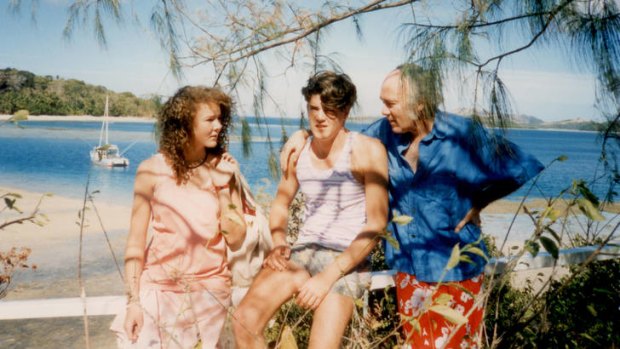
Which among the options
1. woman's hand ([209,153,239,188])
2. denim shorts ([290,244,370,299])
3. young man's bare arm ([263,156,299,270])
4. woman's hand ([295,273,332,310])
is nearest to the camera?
woman's hand ([295,273,332,310])

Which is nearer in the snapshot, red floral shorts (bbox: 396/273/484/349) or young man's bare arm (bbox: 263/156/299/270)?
red floral shorts (bbox: 396/273/484/349)

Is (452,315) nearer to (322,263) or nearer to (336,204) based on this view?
(322,263)

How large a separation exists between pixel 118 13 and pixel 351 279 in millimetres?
1546

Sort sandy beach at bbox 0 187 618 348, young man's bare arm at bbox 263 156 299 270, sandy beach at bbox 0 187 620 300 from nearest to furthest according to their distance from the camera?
young man's bare arm at bbox 263 156 299 270 → sandy beach at bbox 0 187 618 348 → sandy beach at bbox 0 187 620 300

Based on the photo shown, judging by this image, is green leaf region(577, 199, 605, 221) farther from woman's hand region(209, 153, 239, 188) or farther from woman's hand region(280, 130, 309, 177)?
woman's hand region(209, 153, 239, 188)

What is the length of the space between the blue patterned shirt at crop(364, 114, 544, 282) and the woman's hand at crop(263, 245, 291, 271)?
464 mm

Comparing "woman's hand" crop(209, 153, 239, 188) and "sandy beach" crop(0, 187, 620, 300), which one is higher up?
"woman's hand" crop(209, 153, 239, 188)

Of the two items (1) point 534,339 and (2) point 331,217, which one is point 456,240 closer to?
(2) point 331,217

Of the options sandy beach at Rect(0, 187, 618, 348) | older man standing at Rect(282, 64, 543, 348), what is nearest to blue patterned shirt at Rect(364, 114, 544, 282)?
older man standing at Rect(282, 64, 543, 348)

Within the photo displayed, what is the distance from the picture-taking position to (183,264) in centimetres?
192

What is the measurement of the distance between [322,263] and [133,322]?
0.75m

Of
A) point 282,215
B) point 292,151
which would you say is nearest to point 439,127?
point 292,151

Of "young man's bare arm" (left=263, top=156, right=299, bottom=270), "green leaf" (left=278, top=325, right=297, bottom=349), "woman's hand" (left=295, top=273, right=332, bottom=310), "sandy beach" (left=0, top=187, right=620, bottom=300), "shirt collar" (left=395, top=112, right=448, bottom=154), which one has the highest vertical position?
"shirt collar" (left=395, top=112, right=448, bottom=154)

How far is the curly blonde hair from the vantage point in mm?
2113
